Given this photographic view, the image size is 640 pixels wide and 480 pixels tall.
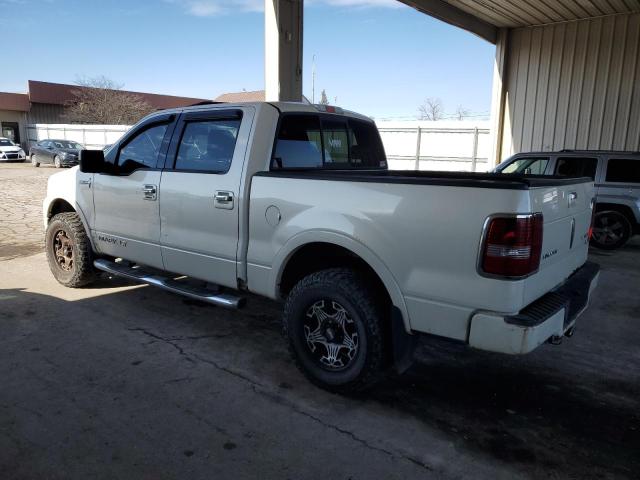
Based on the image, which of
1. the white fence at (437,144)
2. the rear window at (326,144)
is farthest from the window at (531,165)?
the white fence at (437,144)

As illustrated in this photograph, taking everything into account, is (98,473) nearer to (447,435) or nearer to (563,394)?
(447,435)

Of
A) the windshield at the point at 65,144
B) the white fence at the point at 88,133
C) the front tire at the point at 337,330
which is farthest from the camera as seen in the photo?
the white fence at the point at 88,133

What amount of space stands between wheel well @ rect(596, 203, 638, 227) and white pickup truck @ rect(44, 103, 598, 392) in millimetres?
5727

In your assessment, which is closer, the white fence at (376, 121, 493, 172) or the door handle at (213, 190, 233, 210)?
the door handle at (213, 190, 233, 210)

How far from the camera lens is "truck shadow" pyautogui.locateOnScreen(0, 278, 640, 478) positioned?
2879mm

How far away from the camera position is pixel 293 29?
26.2 ft

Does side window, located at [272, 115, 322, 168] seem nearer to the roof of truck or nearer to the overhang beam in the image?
→ the roof of truck

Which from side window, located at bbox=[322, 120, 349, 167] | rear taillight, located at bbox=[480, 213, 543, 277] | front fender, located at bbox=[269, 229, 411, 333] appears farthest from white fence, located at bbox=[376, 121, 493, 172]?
rear taillight, located at bbox=[480, 213, 543, 277]

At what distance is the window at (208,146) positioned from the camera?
3941 mm

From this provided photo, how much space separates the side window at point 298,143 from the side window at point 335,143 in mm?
92

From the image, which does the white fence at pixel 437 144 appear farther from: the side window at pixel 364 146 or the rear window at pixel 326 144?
the rear window at pixel 326 144

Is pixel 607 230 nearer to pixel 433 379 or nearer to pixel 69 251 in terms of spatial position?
pixel 433 379

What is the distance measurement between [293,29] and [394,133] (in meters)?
11.8

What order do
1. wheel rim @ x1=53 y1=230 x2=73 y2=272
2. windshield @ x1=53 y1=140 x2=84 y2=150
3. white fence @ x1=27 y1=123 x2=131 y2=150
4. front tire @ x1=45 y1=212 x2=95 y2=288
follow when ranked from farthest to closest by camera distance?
white fence @ x1=27 y1=123 x2=131 y2=150 < windshield @ x1=53 y1=140 x2=84 y2=150 < wheel rim @ x1=53 y1=230 x2=73 y2=272 < front tire @ x1=45 y1=212 x2=95 y2=288
